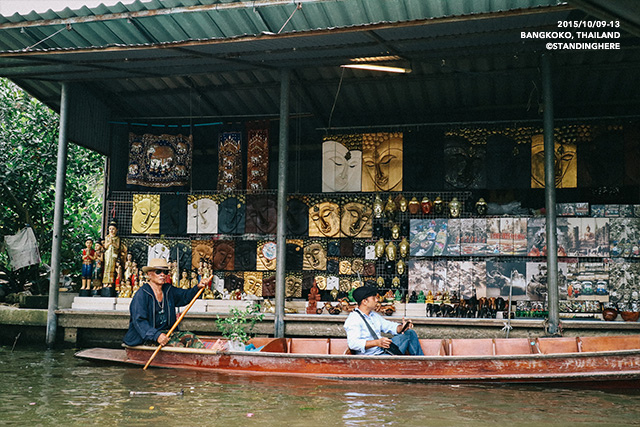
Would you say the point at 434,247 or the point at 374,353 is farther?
the point at 434,247

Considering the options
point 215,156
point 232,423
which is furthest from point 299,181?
point 232,423

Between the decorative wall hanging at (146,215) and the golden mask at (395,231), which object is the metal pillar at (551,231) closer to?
the golden mask at (395,231)

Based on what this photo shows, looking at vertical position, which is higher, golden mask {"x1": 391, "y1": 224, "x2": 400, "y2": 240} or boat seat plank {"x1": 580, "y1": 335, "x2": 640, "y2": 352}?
golden mask {"x1": 391, "y1": 224, "x2": 400, "y2": 240}

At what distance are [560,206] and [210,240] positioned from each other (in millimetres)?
6698

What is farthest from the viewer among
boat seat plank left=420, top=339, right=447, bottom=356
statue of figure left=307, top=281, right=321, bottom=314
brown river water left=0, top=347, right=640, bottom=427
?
statue of figure left=307, top=281, right=321, bottom=314

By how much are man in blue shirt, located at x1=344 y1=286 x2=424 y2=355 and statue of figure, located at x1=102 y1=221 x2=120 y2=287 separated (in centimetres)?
599

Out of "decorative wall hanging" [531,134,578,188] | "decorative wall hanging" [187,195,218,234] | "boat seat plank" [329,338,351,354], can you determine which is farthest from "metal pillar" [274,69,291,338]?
"decorative wall hanging" [531,134,578,188]

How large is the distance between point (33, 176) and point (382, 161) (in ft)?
27.8

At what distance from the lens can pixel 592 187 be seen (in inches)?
443

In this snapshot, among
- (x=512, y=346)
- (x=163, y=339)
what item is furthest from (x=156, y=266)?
(x=512, y=346)

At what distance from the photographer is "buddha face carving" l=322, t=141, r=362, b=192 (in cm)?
1174

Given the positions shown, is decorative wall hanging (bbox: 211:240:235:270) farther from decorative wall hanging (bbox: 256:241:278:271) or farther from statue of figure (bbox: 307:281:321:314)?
statue of figure (bbox: 307:281:321:314)

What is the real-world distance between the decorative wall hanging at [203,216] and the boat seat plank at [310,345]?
400 centimetres

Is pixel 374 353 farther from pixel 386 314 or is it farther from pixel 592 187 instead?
pixel 592 187
